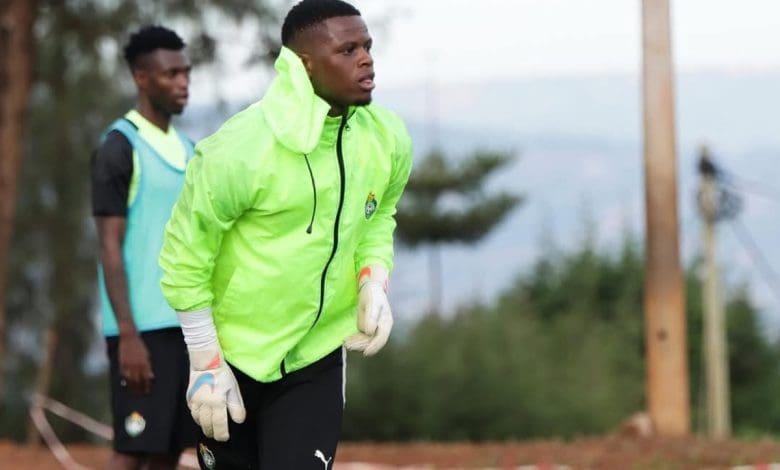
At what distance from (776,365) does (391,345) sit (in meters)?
10.5

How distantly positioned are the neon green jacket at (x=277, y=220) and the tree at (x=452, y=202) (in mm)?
45463

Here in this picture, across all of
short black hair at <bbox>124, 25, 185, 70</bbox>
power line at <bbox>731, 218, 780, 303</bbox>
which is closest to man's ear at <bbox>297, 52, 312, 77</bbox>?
short black hair at <bbox>124, 25, 185, 70</bbox>

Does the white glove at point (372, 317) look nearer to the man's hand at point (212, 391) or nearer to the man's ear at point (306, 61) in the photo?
the man's hand at point (212, 391)

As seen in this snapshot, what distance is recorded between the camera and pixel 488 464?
32.1ft

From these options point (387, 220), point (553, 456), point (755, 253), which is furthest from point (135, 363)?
point (755, 253)

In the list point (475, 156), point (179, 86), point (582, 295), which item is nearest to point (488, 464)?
point (179, 86)

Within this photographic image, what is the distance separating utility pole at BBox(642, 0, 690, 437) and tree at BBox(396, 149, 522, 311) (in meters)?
38.2

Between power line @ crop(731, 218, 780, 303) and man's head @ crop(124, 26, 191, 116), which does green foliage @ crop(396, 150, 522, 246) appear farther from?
man's head @ crop(124, 26, 191, 116)

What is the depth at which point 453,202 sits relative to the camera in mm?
52125

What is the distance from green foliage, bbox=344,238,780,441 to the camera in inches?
1231

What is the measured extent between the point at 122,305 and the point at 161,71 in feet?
3.15

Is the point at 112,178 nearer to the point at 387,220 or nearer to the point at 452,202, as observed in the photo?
the point at 387,220

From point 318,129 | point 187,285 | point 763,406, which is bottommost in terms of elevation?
point 763,406

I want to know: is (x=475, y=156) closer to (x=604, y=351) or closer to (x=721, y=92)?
(x=604, y=351)
